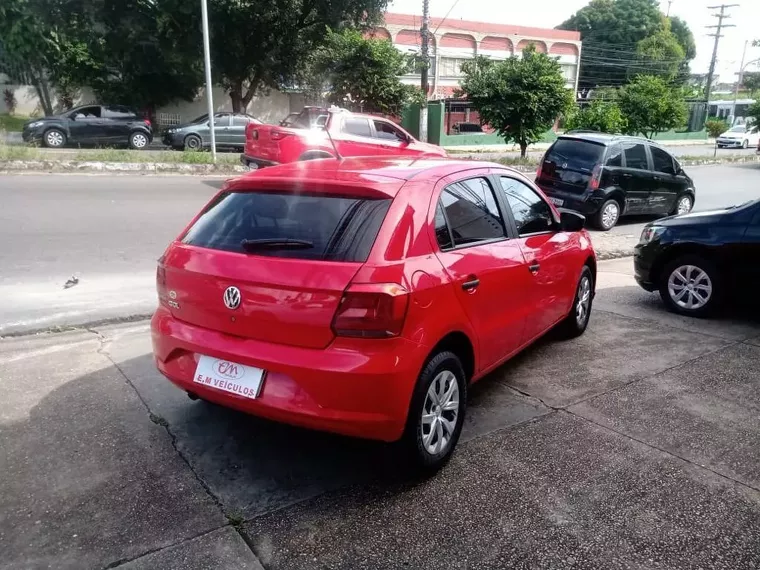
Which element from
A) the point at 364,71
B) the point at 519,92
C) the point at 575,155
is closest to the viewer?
the point at 575,155

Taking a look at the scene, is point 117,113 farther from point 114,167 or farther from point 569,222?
point 569,222

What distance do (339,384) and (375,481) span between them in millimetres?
742

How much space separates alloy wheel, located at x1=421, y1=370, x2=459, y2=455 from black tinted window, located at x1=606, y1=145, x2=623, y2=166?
9.39 meters

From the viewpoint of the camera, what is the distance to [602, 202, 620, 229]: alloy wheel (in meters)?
12.0

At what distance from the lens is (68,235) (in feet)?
28.3

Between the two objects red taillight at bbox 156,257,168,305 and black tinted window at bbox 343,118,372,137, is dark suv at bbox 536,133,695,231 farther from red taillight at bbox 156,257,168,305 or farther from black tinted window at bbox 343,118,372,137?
red taillight at bbox 156,257,168,305

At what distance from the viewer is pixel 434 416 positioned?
3400mm

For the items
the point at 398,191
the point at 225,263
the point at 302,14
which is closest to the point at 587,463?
the point at 398,191

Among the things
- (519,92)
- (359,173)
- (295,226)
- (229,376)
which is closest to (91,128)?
(519,92)

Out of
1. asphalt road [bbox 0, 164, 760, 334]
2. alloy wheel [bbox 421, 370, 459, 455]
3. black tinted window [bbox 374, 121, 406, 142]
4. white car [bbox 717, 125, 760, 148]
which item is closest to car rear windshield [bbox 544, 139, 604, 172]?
asphalt road [bbox 0, 164, 760, 334]

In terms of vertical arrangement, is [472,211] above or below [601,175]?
above

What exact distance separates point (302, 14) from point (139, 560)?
93.2ft

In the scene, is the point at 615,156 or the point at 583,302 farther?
the point at 615,156

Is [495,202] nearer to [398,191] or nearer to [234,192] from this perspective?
[398,191]
